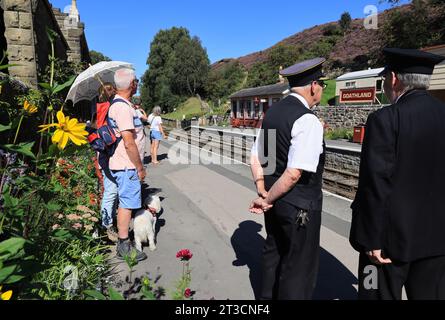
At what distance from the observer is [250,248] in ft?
14.8

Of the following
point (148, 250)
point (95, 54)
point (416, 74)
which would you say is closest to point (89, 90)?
point (148, 250)

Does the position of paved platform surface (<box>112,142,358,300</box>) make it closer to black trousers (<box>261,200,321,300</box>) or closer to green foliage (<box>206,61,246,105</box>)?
black trousers (<box>261,200,321,300</box>)

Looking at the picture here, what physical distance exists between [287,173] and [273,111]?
23.1 inches

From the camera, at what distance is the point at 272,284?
9.50 ft

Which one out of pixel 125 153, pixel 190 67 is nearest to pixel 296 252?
pixel 125 153

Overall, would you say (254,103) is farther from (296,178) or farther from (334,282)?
(296,178)

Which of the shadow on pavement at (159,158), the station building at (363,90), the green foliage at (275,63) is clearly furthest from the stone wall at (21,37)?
the green foliage at (275,63)

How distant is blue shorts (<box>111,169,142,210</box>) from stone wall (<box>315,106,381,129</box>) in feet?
66.6

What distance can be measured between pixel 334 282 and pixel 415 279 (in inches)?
62.6

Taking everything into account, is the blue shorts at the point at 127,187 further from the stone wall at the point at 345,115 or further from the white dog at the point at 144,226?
the stone wall at the point at 345,115

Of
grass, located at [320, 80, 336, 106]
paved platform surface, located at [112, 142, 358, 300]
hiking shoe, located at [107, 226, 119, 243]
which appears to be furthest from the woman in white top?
grass, located at [320, 80, 336, 106]

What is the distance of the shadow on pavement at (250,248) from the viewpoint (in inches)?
145

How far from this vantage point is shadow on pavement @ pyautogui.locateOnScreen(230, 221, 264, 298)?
368 cm

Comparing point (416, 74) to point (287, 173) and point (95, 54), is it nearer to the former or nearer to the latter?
point (287, 173)
